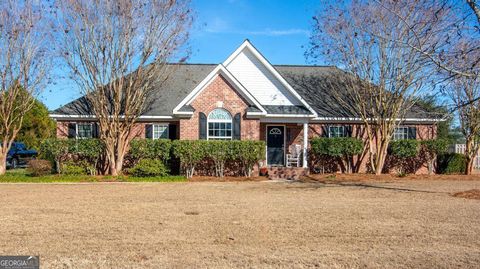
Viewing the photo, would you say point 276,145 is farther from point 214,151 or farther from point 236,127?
point 214,151

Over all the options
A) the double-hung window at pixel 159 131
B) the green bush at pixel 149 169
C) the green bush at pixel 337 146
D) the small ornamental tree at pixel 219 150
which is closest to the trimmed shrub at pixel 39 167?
the green bush at pixel 149 169

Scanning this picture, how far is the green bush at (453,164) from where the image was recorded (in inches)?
859

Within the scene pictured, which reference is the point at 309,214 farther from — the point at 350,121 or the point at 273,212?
the point at 350,121

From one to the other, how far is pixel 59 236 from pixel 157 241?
1.75 m

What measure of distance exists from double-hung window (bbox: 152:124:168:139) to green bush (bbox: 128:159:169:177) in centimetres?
249

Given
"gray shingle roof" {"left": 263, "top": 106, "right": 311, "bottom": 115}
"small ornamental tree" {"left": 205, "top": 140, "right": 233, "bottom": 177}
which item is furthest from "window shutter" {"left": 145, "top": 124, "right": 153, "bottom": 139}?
"gray shingle roof" {"left": 263, "top": 106, "right": 311, "bottom": 115}

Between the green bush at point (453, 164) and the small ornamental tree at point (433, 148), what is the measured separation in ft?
2.18

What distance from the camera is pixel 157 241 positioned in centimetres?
670

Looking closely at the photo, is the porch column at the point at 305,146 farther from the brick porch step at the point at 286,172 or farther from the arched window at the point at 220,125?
the arched window at the point at 220,125

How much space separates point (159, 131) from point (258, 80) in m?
5.74

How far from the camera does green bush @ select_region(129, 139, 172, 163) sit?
18855 mm

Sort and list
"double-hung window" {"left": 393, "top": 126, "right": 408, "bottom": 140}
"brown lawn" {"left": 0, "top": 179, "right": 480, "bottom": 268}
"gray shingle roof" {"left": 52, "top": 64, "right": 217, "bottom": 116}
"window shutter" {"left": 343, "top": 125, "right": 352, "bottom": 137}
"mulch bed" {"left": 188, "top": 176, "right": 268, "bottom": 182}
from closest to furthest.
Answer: "brown lawn" {"left": 0, "top": 179, "right": 480, "bottom": 268} < "mulch bed" {"left": 188, "top": 176, "right": 268, "bottom": 182} < "gray shingle roof" {"left": 52, "top": 64, "right": 217, "bottom": 116} < "window shutter" {"left": 343, "top": 125, "right": 352, "bottom": 137} < "double-hung window" {"left": 393, "top": 126, "right": 408, "bottom": 140}

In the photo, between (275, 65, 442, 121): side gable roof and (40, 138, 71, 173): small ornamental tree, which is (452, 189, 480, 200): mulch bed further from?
(40, 138, 71, 173): small ornamental tree

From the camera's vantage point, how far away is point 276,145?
21.8m
